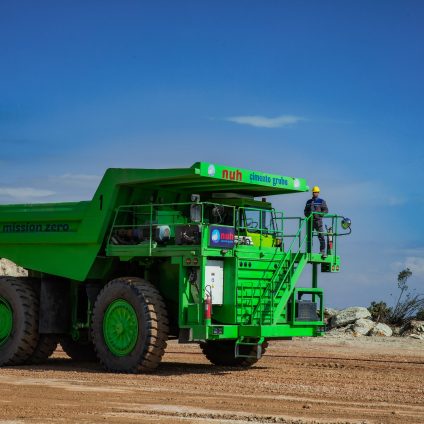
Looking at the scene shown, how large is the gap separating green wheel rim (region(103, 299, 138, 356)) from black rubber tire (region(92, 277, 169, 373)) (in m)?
0.08

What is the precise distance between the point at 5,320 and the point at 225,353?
15.0ft

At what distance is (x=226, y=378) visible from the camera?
16.2 meters

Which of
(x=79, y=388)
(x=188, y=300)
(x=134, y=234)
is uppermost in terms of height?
(x=134, y=234)

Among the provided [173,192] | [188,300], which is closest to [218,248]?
[188,300]

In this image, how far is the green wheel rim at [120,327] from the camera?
16703 millimetres

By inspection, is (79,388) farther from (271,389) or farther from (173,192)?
(173,192)

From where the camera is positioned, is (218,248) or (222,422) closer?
(222,422)

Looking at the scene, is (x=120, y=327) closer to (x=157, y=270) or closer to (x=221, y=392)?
(x=157, y=270)

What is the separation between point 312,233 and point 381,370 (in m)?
3.04

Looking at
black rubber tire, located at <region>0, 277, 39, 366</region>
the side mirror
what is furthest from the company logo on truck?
the side mirror

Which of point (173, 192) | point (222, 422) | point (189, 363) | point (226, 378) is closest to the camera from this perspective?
point (222, 422)

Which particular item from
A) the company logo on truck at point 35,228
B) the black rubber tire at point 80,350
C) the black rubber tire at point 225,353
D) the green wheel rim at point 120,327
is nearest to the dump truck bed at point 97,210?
the company logo on truck at point 35,228

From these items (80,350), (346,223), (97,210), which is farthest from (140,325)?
(346,223)

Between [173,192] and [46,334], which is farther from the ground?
[173,192]
